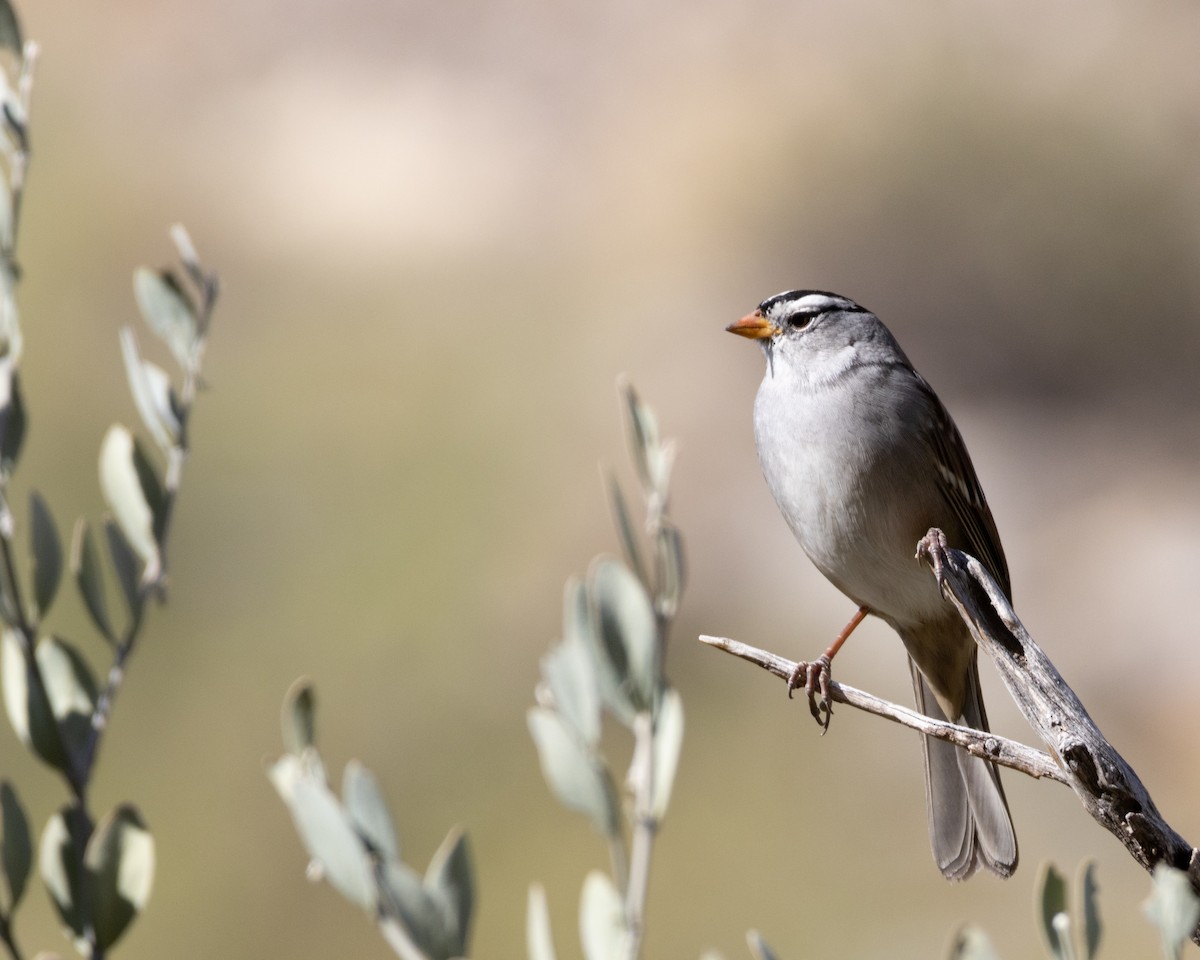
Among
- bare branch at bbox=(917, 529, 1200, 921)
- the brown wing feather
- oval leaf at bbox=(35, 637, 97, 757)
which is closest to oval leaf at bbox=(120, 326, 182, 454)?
oval leaf at bbox=(35, 637, 97, 757)

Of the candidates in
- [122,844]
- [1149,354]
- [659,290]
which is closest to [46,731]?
[122,844]

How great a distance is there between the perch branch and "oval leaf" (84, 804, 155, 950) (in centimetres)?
75

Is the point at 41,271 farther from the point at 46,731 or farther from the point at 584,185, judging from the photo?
the point at 46,731

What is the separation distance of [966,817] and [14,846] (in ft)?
5.38

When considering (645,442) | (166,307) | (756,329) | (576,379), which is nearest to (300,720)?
(645,442)

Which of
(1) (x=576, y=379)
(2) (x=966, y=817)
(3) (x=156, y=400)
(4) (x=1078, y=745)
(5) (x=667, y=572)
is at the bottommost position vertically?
(2) (x=966, y=817)

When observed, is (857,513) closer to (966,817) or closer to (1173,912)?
(966,817)

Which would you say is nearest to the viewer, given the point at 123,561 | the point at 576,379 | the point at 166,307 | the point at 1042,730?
the point at 123,561

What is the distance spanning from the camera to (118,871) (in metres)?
1.01

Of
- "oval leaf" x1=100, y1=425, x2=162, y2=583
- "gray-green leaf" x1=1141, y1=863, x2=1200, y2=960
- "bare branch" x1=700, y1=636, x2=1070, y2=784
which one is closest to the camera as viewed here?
"gray-green leaf" x1=1141, y1=863, x2=1200, y2=960

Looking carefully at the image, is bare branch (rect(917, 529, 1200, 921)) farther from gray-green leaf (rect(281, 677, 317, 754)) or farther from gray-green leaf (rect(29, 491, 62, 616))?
gray-green leaf (rect(29, 491, 62, 616))

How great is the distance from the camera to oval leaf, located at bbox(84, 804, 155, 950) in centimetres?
99

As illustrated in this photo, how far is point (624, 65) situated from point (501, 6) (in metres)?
0.80

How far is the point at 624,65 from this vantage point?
709 cm
